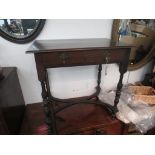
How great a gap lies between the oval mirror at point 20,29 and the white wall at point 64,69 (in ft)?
0.15

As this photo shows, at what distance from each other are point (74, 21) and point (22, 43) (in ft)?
1.56

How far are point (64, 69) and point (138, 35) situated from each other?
2.71ft

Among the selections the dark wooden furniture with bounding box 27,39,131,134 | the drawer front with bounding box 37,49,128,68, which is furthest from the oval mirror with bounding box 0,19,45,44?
the drawer front with bounding box 37,49,128,68

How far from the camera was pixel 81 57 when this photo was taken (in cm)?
89

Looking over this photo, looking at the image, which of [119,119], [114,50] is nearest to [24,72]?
[114,50]

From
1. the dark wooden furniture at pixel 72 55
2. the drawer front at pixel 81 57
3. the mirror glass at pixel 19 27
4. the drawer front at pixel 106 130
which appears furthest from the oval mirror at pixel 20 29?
the drawer front at pixel 106 130

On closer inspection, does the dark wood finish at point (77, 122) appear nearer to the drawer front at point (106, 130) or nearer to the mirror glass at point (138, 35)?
the drawer front at point (106, 130)

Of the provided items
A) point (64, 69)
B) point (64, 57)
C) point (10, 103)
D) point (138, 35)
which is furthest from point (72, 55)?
point (138, 35)

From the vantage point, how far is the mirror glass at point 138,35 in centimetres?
128

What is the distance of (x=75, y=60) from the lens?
2.92ft

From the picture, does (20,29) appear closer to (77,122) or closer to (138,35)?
(77,122)

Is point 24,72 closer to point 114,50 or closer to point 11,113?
point 11,113

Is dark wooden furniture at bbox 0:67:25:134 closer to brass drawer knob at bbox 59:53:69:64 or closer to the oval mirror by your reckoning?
the oval mirror
